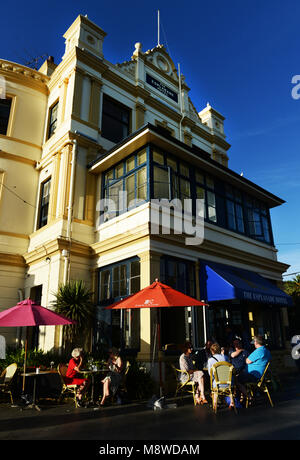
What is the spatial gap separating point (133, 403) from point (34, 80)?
15046mm

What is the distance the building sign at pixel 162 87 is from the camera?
18536mm

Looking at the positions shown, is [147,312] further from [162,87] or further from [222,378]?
[162,87]

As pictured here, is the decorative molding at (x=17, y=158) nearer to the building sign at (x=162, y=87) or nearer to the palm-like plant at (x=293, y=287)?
the building sign at (x=162, y=87)

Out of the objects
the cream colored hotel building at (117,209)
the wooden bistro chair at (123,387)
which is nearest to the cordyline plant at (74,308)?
the cream colored hotel building at (117,209)

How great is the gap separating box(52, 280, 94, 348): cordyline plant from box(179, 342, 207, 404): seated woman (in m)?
3.63

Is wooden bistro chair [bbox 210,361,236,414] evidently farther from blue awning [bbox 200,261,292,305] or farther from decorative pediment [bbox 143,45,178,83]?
decorative pediment [bbox 143,45,178,83]

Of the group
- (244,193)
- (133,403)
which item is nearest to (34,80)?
(244,193)

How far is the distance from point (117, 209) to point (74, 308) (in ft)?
13.3

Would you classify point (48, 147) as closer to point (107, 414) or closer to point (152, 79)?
point (152, 79)

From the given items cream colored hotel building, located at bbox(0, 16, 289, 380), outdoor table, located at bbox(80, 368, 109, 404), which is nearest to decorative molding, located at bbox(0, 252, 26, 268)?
cream colored hotel building, located at bbox(0, 16, 289, 380)

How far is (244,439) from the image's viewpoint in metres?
5.15

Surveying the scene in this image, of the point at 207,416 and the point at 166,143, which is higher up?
the point at 166,143
